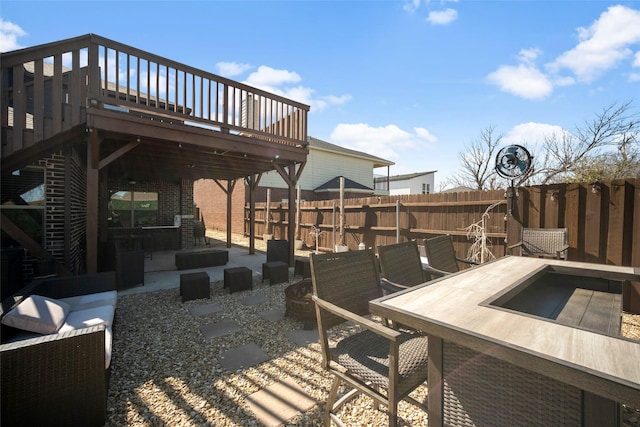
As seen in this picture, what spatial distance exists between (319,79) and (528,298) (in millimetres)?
7143

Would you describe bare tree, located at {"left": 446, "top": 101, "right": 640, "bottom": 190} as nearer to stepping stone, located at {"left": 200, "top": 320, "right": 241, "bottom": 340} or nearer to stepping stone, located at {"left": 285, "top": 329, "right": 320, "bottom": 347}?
stepping stone, located at {"left": 285, "top": 329, "right": 320, "bottom": 347}

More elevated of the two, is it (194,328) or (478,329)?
(478,329)

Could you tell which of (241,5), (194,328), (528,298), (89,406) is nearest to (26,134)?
(194,328)

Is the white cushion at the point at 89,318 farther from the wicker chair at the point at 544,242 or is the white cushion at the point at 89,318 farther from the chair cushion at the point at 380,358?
the wicker chair at the point at 544,242

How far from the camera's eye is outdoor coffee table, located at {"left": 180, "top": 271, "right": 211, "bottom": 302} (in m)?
4.20

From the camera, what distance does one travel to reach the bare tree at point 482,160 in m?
15.2

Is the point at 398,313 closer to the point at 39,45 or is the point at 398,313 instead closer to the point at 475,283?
the point at 475,283

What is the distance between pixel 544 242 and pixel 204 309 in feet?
17.9

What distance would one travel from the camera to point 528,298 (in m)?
1.98

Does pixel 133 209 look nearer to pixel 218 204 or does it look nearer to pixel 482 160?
pixel 218 204

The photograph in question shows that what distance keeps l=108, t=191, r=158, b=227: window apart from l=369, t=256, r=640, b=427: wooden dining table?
9458 millimetres

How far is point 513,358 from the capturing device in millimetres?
965

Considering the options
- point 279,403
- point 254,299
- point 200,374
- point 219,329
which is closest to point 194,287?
point 254,299

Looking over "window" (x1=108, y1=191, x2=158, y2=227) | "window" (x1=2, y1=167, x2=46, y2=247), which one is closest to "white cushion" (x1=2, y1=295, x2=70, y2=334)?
"window" (x1=2, y1=167, x2=46, y2=247)
